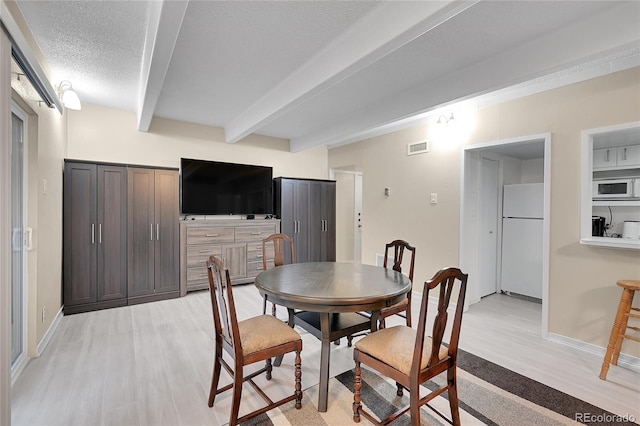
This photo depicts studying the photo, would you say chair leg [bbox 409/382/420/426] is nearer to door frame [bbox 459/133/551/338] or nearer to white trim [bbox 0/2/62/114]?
door frame [bbox 459/133/551/338]

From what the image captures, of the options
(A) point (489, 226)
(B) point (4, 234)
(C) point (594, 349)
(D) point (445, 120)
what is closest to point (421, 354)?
(B) point (4, 234)

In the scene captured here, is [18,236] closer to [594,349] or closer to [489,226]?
[594,349]

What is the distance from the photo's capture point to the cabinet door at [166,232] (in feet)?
12.9

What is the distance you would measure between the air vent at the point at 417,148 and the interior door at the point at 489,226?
862 mm

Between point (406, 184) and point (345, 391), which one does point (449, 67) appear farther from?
point (345, 391)

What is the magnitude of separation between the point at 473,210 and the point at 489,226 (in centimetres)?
60

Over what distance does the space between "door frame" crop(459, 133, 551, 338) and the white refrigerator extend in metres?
0.74

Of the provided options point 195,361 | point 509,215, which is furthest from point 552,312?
point 195,361

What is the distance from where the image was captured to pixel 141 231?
381 centimetres

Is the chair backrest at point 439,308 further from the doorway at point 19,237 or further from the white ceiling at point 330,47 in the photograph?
the doorway at point 19,237

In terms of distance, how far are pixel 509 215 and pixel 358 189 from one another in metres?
3.38

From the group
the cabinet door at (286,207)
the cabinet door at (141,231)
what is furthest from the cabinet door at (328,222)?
the cabinet door at (141,231)

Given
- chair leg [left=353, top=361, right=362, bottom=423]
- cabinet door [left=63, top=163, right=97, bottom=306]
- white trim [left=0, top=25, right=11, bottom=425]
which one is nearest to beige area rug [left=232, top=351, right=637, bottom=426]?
chair leg [left=353, top=361, right=362, bottom=423]

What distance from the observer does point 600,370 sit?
2.30 metres
